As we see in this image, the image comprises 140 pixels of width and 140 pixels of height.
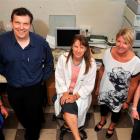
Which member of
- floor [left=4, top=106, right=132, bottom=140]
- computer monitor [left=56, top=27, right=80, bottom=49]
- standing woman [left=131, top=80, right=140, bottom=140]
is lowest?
floor [left=4, top=106, right=132, bottom=140]

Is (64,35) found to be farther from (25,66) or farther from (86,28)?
(25,66)

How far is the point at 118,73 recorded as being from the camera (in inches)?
80.5

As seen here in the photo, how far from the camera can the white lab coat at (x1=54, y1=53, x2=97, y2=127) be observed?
7.09 feet

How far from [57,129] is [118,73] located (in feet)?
3.00

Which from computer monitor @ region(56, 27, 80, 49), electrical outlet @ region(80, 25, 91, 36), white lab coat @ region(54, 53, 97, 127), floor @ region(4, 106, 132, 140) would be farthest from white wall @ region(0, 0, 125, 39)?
floor @ region(4, 106, 132, 140)

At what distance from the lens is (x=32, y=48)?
76.9 inches

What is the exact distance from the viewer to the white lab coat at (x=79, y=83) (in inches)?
85.0

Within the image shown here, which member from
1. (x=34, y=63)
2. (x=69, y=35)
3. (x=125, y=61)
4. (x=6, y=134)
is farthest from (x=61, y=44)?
(x=6, y=134)

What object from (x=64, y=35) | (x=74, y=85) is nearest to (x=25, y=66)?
(x=74, y=85)

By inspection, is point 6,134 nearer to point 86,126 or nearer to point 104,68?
point 86,126

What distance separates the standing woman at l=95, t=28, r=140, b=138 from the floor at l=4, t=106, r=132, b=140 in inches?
8.1

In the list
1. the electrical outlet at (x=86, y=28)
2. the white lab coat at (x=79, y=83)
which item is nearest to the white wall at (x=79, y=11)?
the electrical outlet at (x=86, y=28)

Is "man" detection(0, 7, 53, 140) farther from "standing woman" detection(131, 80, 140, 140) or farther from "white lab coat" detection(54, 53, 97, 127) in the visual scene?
"standing woman" detection(131, 80, 140, 140)

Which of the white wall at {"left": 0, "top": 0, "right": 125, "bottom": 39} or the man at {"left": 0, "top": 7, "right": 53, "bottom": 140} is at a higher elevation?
the white wall at {"left": 0, "top": 0, "right": 125, "bottom": 39}
